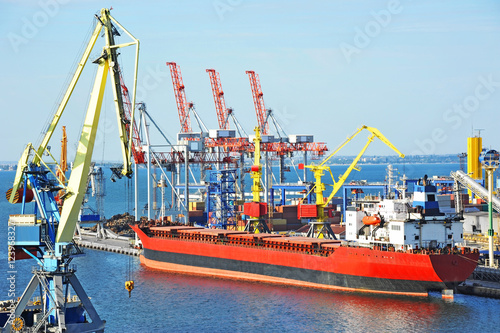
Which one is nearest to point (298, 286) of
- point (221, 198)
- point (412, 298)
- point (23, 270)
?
point (412, 298)

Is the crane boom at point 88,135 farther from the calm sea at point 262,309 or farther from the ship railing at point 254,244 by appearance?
the ship railing at point 254,244

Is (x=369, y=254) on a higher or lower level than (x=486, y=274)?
higher

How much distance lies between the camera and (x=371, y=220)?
168ft

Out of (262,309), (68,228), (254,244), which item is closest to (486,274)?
(262,309)

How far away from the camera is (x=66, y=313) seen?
35.0 metres

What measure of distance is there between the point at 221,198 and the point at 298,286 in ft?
58.3

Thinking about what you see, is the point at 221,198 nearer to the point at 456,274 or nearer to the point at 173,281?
the point at 173,281

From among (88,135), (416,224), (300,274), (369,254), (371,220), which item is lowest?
(300,274)

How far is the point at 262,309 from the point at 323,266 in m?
8.18

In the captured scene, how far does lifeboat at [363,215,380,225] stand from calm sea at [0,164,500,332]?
16.8ft

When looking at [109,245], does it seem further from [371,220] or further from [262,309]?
[262,309]

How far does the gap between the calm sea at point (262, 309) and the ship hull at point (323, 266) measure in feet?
3.47

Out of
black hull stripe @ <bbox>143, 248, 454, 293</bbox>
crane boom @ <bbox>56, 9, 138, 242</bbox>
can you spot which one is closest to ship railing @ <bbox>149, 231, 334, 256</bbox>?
black hull stripe @ <bbox>143, 248, 454, 293</bbox>

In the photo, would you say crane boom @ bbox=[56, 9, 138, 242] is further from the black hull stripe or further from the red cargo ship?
the black hull stripe
